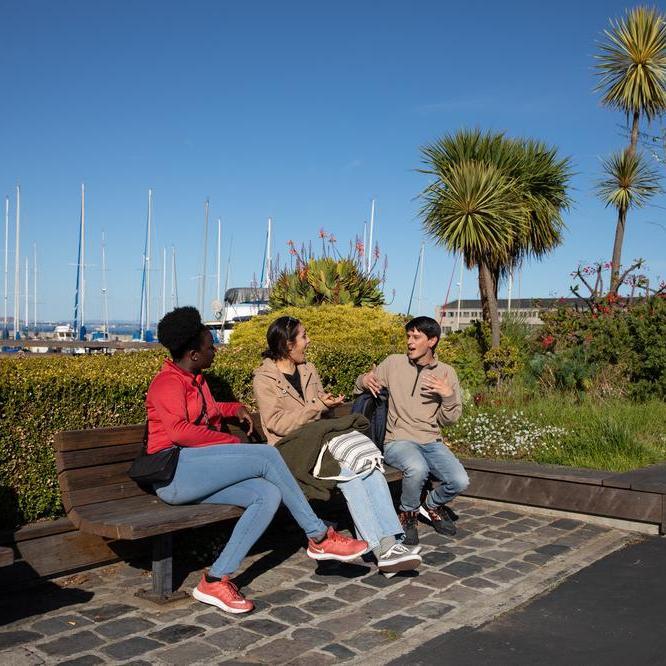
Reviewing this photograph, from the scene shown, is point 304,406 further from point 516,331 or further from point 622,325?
point 516,331

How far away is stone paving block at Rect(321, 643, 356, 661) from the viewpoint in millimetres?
3812

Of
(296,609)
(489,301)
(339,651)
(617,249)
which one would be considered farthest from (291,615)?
(617,249)

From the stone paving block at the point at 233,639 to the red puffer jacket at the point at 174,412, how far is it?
1.09 m

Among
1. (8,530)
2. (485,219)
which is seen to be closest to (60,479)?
(8,530)

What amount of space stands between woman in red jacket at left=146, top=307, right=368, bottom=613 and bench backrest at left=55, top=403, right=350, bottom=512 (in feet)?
0.84

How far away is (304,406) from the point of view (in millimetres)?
5449

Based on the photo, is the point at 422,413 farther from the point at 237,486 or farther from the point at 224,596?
the point at 224,596

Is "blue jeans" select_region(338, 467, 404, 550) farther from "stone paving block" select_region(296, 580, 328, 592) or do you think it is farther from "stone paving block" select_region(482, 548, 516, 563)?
"stone paving block" select_region(482, 548, 516, 563)

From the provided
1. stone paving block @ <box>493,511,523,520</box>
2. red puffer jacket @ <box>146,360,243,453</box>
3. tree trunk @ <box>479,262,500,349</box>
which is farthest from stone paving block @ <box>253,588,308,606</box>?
tree trunk @ <box>479,262,500,349</box>

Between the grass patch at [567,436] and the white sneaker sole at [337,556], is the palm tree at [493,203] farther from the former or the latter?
the white sneaker sole at [337,556]

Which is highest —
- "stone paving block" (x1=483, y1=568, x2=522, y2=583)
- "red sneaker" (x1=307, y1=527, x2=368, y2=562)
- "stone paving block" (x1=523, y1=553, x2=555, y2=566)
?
"red sneaker" (x1=307, y1=527, x2=368, y2=562)

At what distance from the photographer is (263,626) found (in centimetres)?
420

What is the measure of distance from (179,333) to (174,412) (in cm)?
50

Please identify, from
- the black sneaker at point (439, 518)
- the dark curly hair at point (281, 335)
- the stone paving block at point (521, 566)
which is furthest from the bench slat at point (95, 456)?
the stone paving block at point (521, 566)
